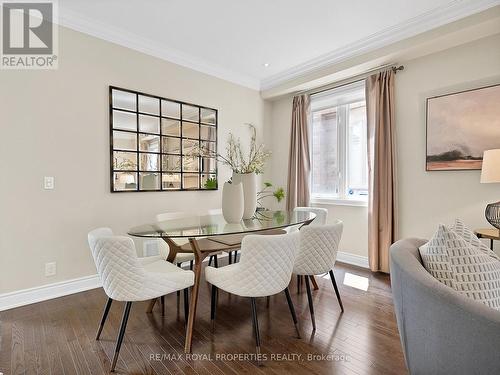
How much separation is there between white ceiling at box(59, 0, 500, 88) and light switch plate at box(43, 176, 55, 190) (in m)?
1.53

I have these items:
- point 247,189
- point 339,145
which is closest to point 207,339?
point 247,189

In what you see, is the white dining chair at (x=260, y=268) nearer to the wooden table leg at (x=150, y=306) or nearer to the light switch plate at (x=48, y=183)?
the wooden table leg at (x=150, y=306)

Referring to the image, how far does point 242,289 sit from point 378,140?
2591mm

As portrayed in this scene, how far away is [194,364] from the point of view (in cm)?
169

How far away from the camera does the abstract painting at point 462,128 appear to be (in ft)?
8.75

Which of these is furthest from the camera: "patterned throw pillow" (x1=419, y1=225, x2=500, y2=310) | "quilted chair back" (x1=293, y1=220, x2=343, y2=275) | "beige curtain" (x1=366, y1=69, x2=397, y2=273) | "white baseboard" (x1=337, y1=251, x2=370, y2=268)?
"white baseboard" (x1=337, y1=251, x2=370, y2=268)

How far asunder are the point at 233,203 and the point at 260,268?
2.87 feet

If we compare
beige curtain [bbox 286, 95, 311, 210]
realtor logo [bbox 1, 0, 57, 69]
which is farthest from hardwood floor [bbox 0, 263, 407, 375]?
realtor logo [bbox 1, 0, 57, 69]

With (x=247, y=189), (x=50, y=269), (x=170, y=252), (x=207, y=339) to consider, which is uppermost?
(x=247, y=189)

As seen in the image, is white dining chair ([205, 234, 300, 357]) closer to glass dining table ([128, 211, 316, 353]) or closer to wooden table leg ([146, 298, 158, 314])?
glass dining table ([128, 211, 316, 353])

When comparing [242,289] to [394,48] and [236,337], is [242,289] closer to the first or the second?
[236,337]

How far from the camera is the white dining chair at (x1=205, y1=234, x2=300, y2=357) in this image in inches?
66.3

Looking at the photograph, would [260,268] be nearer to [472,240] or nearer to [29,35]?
[472,240]

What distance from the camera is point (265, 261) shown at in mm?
1709
